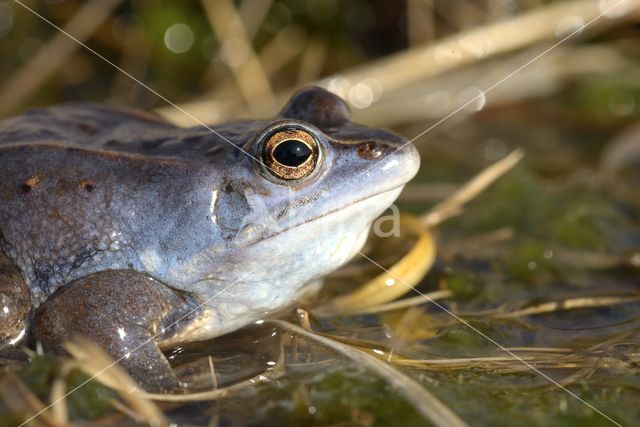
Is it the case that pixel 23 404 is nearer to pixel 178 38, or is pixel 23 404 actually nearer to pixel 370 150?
pixel 370 150

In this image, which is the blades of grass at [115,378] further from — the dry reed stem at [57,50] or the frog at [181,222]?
the dry reed stem at [57,50]

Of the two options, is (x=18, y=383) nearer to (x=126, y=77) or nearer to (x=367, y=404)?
(x=367, y=404)

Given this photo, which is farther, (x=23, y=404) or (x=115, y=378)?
(x=115, y=378)

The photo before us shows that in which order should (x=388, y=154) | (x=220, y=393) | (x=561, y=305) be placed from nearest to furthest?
(x=220, y=393) < (x=388, y=154) < (x=561, y=305)

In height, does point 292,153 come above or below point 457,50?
below

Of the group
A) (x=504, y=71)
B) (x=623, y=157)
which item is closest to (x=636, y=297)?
(x=623, y=157)

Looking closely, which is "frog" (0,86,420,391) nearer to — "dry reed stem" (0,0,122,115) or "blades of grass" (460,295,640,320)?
"blades of grass" (460,295,640,320)

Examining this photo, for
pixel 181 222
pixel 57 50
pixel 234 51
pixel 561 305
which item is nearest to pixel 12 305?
pixel 181 222
